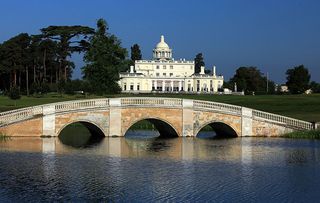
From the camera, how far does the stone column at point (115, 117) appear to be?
4356 cm

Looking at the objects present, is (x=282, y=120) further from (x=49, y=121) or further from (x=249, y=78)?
(x=249, y=78)

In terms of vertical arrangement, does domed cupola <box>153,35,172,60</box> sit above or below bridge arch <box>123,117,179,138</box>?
above

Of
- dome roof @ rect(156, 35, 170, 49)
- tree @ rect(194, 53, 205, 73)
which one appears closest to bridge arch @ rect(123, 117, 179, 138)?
dome roof @ rect(156, 35, 170, 49)

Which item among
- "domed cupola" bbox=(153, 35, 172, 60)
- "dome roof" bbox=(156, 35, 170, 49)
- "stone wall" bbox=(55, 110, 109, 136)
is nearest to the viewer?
"stone wall" bbox=(55, 110, 109, 136)

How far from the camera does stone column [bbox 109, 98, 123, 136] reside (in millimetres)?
43562

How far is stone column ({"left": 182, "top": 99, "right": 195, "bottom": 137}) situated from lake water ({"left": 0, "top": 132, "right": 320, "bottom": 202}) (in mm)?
4643

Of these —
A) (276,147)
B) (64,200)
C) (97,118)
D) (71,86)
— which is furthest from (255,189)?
(71,86)

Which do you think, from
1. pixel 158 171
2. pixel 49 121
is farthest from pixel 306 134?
pixel 158 171

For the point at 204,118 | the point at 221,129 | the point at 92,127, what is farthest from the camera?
the point at 221,129

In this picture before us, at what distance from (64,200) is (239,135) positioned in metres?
26.5

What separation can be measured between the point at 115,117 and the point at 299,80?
247ft

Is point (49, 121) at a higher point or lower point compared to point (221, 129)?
higher

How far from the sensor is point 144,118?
44.2 m

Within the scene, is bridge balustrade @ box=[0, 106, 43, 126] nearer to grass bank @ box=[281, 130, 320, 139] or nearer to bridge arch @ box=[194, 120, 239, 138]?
bridge arch @ box=[194, 120, 239, 138]
